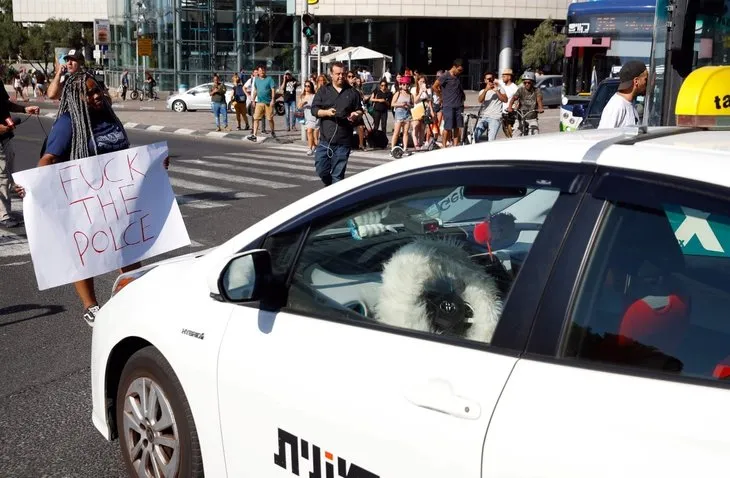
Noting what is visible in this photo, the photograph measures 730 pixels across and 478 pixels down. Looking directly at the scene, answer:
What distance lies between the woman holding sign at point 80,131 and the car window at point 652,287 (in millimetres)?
4531

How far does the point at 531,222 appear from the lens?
254cm

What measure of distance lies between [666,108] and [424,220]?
6.75 m

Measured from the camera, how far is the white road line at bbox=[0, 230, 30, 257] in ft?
29.3

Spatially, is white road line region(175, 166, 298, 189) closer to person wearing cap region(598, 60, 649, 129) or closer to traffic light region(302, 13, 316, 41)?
person wearing cap region(598, 60, 649, 129)

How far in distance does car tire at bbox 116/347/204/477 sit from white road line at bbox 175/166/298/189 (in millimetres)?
10406

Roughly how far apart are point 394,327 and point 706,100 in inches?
60.3

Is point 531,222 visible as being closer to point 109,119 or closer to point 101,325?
point 101,325

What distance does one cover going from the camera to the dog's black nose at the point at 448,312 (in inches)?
104

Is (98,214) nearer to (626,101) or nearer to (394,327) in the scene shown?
(394,327)

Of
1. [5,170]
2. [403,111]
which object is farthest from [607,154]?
[403,111]

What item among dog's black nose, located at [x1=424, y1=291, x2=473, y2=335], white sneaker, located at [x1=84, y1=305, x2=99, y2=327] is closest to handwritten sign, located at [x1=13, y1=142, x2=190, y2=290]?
white sneaker, located at [x1=84, y1=305, x2=99, y2=327]

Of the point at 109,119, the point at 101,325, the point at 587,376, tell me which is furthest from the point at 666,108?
the point at 587,376

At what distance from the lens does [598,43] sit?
18.5 m

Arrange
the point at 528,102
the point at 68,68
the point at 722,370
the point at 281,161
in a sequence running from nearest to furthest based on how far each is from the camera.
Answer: the point at 722,370 → the point at 68,68 → the point at 528,102 → the point at 281,161
